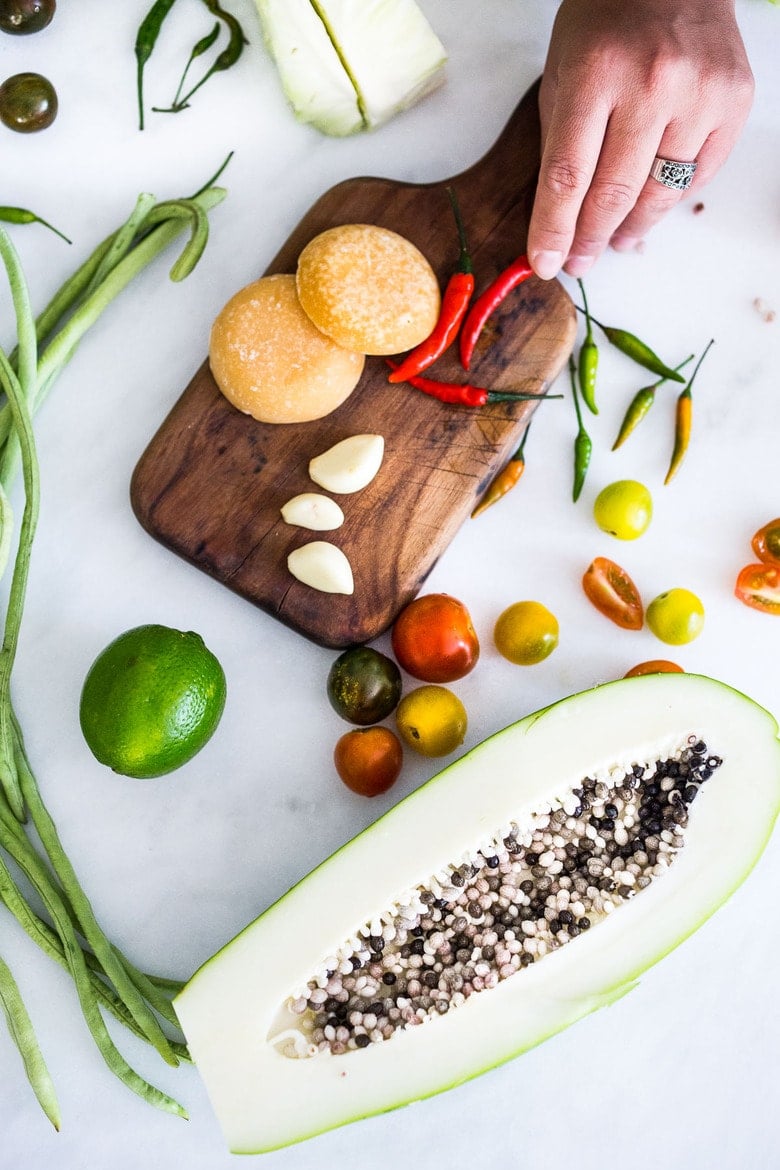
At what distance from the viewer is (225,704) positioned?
4.70ft

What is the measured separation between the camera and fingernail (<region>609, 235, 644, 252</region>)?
147 centimetres

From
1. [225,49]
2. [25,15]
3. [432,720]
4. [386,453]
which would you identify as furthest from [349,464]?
[25,15]

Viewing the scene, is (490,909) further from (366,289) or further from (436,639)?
(366,289)

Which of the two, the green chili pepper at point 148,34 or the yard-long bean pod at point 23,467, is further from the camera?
the green chili pepper at point 148,34

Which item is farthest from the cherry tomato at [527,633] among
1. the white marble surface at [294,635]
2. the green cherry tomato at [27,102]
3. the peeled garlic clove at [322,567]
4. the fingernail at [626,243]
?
→ the green cherry tomato at [27,102]

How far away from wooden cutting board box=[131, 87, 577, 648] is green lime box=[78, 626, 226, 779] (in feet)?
0.61

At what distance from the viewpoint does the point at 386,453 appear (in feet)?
4.67

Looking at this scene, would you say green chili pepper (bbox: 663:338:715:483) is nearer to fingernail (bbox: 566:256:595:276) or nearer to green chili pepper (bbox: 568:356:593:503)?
green chili pepper (bbox: 568:356:593:503)

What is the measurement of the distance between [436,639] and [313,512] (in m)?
0.27

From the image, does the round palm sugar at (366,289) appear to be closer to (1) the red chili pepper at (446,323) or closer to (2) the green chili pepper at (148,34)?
(1) the red chili pepper at (446,323)

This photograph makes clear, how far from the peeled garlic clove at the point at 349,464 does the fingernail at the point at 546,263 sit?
36cm

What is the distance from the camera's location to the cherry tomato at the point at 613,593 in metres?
1.45

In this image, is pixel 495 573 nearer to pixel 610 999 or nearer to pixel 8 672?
pixel 610 999

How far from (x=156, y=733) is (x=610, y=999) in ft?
2.34
